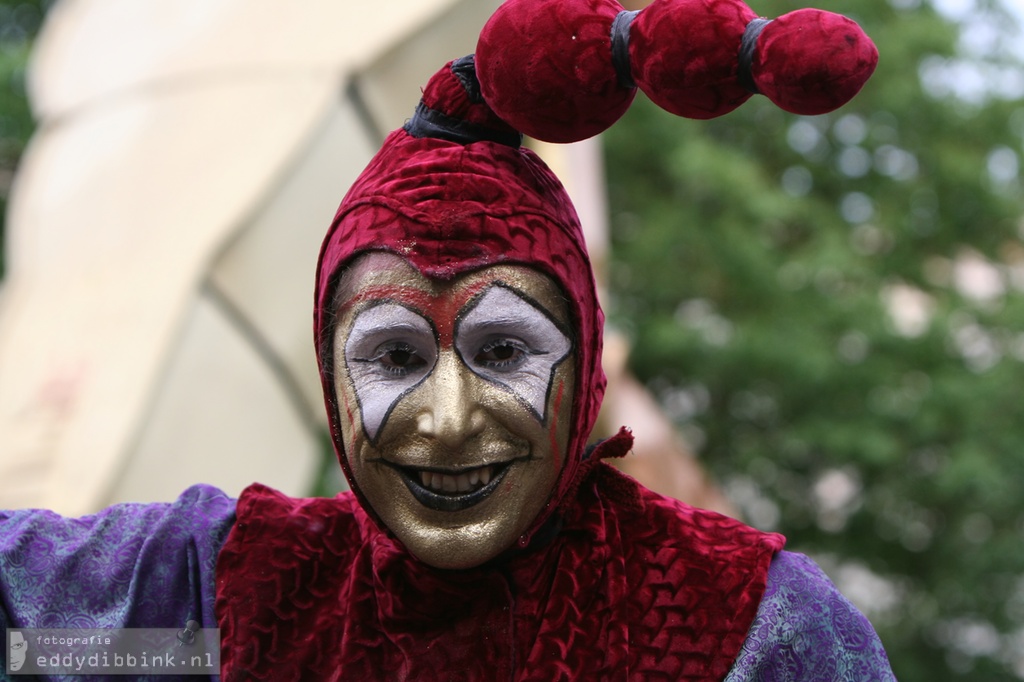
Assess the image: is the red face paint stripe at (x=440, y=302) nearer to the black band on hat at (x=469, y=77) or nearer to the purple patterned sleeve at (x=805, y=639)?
the black band on hat at (x=469, y=77)

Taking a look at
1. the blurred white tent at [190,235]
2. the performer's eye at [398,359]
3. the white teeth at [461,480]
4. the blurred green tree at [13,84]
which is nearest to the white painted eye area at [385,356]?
the performer's eye at [398,359]

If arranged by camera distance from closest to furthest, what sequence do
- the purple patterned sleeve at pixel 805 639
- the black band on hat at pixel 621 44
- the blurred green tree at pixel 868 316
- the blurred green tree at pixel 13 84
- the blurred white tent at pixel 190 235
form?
1. the black band on hat at pixel 621 44
2. the purple patterned sleeve at pixel 805 639
3. the blurred white tent at pixel 190 235
4. the blurred green tree at pixel 868 316
5. the blurred green tree at pixel 13 84

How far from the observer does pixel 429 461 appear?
1973 mm

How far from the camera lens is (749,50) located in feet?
5.98

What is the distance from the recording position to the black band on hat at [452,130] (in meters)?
2.10

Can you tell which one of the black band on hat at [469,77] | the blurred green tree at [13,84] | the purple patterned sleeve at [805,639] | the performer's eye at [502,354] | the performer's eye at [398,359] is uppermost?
the black band on hat at [469,77]

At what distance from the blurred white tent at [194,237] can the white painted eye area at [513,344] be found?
2910 mm

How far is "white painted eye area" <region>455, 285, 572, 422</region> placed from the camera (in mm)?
1983

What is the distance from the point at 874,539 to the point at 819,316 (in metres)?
1.32

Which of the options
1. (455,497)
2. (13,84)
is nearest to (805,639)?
(455,497)

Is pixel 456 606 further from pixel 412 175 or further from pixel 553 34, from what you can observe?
pixel 553 34

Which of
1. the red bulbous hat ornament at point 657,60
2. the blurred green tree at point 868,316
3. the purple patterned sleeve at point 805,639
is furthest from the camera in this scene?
the blurred green tree at point 868,316

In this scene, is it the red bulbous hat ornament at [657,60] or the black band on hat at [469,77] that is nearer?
the red bulbous hat ornament at [657,60]

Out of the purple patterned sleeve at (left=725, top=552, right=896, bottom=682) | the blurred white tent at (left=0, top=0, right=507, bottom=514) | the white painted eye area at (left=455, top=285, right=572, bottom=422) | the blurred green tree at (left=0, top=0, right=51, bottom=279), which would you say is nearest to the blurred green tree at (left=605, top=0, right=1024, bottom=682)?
the blurred white tent at (left=0, top=0, right=507, bottom=514)
